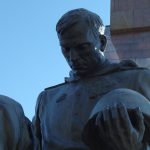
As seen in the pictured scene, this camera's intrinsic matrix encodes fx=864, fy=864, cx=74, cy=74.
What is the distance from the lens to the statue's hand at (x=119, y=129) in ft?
10.2

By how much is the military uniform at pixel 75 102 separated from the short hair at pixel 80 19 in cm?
18

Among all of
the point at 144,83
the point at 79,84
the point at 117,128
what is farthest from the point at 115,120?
the point at 79,84

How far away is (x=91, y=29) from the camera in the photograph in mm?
3645

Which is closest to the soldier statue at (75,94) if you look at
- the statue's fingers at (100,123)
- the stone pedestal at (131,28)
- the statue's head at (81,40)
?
the statue's head at (81,40)

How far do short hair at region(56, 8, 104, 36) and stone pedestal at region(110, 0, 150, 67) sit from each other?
4.13 meters

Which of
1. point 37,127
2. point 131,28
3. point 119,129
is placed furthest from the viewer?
point 131,28

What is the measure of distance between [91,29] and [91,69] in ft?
0.57

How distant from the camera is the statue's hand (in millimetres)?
3100

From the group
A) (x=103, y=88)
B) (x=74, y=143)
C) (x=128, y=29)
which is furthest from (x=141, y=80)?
(x=128, y=29)

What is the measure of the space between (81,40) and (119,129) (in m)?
0.61

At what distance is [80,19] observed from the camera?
3.64 meters

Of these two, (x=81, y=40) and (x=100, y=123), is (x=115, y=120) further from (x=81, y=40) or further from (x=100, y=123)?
(x=81, y=40)

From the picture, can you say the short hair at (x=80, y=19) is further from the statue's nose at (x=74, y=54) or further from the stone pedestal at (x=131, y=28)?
the stone pedestal at (x=131, y=28)

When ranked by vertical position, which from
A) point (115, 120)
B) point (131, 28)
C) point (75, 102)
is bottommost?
point (131, 28)
